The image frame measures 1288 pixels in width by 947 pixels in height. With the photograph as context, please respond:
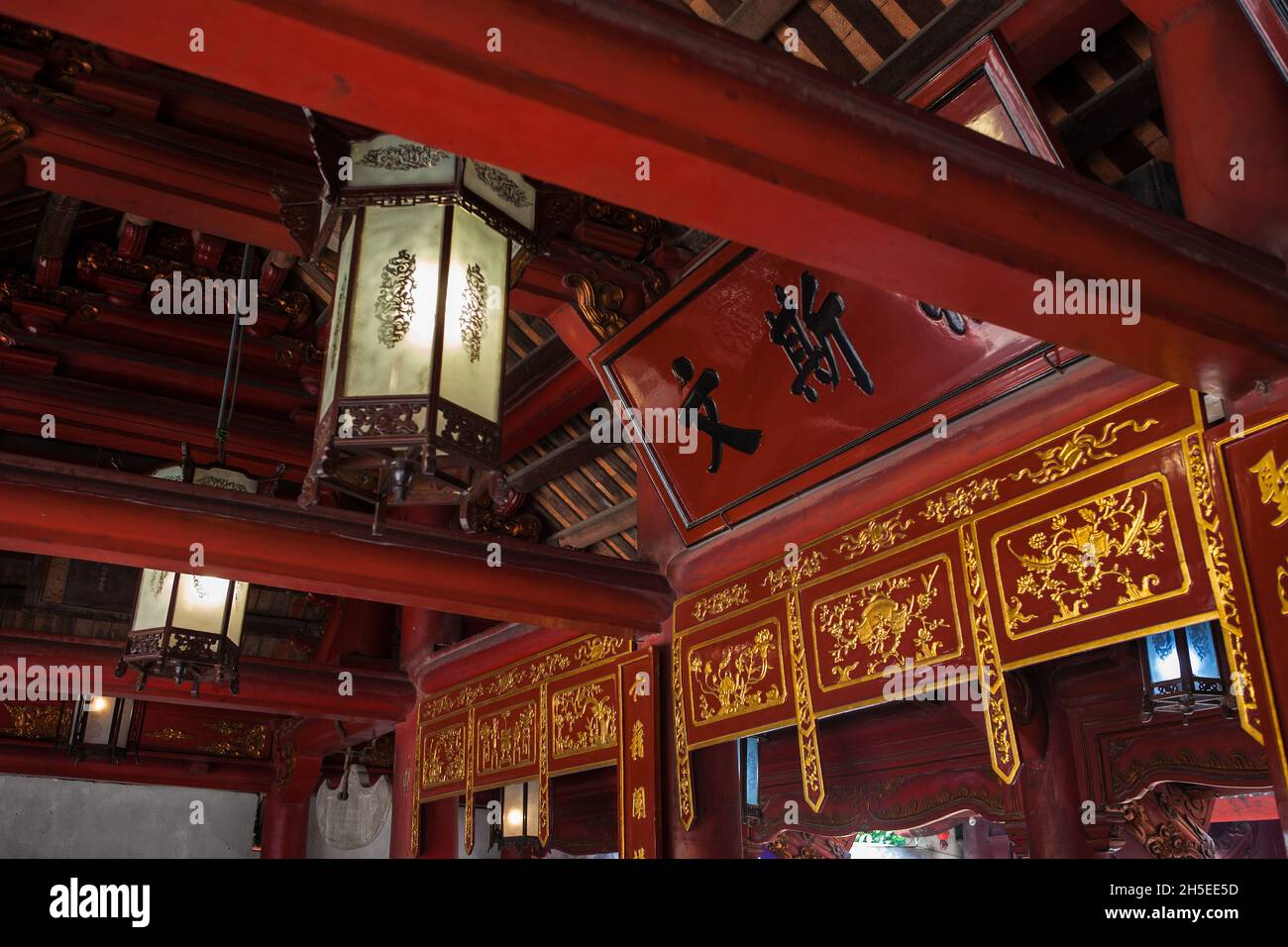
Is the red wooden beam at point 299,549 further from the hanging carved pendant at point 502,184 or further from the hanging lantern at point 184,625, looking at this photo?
the hanging carved pendant at point 502,184

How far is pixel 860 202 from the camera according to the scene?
5.75 ft

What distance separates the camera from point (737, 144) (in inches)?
65.2

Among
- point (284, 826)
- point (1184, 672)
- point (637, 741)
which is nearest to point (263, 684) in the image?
point (637, 741)

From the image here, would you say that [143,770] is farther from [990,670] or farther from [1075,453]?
[1075,453]

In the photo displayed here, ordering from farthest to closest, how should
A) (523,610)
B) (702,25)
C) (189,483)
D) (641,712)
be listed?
(641,712) → (523,610) → (189,483) → (702,25)

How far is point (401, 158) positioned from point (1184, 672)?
269 centimetres

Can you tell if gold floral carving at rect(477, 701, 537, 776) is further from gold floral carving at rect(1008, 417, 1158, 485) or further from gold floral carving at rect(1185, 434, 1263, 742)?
gold floral carving at rect(1185, 434, 1263, 742)

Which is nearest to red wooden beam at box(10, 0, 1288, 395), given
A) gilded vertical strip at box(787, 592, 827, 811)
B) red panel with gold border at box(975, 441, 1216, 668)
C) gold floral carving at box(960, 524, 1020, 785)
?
red panel with gold border at box(975, 441, 1216, 668)

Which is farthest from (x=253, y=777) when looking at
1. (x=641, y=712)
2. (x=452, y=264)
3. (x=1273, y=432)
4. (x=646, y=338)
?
(x=1273, y=432)

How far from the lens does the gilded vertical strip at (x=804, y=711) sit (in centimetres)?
339

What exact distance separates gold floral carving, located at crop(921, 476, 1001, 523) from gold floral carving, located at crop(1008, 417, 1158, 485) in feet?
0.26

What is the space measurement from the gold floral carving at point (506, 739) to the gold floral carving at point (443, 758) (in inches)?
9.6
